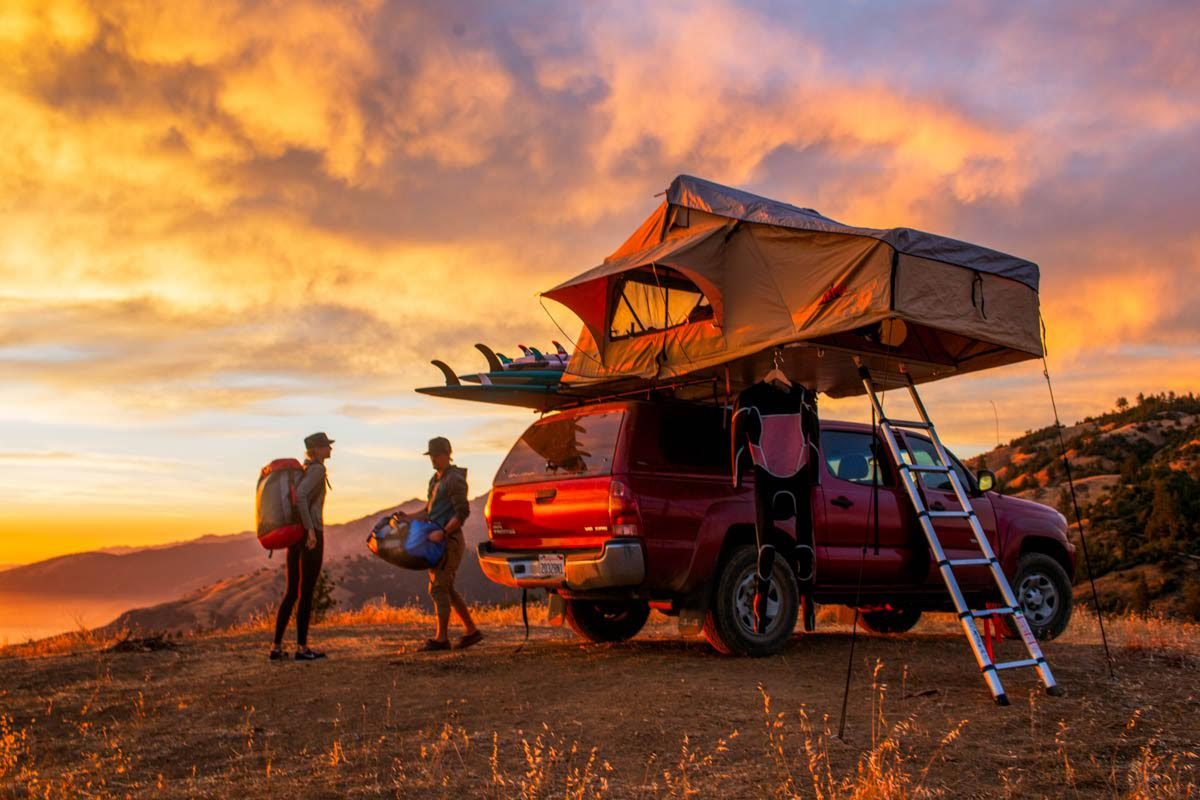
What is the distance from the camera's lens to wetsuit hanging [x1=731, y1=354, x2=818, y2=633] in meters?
8.11

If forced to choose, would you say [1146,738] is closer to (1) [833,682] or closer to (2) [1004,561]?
(1) [833,682]

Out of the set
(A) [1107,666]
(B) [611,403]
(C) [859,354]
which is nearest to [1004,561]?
(A) [1107,666]

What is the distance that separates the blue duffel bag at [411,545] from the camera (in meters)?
9.88

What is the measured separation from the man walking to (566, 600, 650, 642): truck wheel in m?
1.01

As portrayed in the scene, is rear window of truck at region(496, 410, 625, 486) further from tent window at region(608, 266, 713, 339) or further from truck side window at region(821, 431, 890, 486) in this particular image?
truck side window at region(821, 431, 890, 486)

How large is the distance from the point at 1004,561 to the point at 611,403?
4.45 m

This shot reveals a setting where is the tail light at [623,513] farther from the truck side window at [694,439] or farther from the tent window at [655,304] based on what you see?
the tent window at [655,304]

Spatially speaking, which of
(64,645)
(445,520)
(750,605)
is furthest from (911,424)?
(64,645)

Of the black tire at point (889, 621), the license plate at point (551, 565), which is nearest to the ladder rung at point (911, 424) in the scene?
the license plate at point (551, 565)

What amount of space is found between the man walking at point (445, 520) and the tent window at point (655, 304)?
6.61ft

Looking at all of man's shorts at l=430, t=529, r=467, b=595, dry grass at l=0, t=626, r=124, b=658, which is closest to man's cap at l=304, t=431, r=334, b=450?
man's shorts at l=430, t=529, r=467, b=595

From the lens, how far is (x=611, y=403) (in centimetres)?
891

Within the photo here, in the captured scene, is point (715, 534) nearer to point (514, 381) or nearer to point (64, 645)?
point (514, 381)

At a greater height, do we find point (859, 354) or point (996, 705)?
point (859, 354)
